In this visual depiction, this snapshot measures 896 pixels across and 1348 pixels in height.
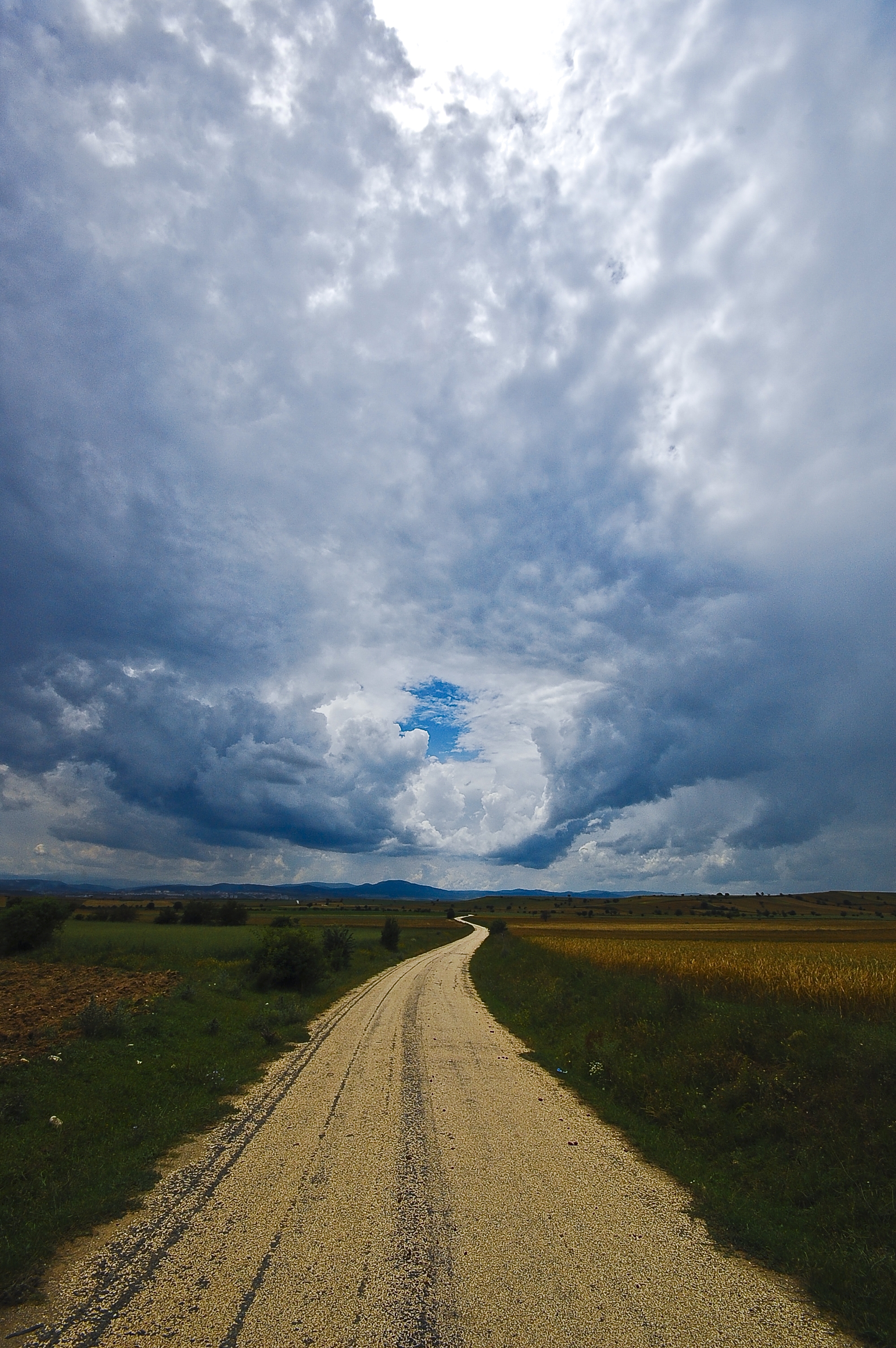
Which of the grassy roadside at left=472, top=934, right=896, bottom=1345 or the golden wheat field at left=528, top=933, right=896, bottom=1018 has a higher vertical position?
the golden wheat field at left=528, top=933, right=896, bottom=1018

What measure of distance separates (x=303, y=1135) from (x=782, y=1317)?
6.97 m

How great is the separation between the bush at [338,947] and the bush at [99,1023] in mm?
20513

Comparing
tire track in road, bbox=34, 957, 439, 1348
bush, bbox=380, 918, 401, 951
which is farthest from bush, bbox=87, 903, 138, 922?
tire track in road, bbox=34, 957, 439, 1348

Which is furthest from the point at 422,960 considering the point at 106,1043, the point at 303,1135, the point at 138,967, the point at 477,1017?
the point at 303,1135

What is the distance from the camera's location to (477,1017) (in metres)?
22.1

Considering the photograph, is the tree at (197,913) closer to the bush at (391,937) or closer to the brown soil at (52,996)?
the bush at (391,937)

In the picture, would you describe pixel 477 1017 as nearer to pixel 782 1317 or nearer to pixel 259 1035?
pixel 259 1035

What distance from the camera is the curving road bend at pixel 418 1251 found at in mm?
5234

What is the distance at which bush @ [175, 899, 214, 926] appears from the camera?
84.4 meters

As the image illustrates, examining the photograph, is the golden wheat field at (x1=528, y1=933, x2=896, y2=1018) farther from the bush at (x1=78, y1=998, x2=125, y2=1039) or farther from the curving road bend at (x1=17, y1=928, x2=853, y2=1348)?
the bush at (x1=78, y1=998, x2=125, y2=1039)

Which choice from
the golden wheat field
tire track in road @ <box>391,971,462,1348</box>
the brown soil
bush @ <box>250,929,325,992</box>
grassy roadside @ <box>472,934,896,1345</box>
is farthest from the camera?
bush @ <box>250,929,325,992</box>

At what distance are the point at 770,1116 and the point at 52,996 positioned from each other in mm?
20998

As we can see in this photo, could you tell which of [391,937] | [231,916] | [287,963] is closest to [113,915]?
[231,916]

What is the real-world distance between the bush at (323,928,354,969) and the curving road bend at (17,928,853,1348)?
27167mm
